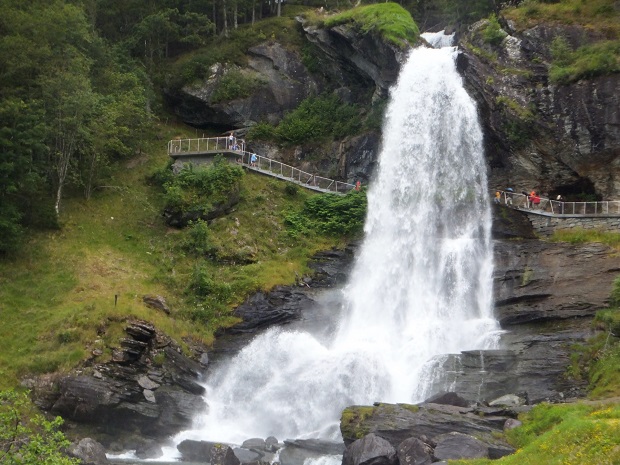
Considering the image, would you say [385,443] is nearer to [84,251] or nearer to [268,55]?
[84,251]

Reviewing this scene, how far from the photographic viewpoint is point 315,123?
4222 cm

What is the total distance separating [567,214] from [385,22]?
588 inches

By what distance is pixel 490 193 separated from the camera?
115ft

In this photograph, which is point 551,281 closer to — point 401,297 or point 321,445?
point 401,297

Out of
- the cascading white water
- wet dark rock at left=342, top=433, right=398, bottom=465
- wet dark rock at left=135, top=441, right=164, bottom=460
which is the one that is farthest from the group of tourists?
wet dark rock at left=135, top=441, right=164, bottom=460

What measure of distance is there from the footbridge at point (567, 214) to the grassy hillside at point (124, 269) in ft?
29.6

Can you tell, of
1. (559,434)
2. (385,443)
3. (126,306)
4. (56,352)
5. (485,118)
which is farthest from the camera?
(485,118)

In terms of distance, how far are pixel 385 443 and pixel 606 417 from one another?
227 inches

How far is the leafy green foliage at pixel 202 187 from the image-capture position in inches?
1378

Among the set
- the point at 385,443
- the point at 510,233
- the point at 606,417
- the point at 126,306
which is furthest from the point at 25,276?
the point at 606,417

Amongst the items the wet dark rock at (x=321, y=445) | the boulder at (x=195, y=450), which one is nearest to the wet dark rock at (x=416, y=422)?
the wet dark rock at (x=321, y=445)

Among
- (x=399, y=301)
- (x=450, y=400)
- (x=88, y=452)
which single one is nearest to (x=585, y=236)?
(x=399, y=301)

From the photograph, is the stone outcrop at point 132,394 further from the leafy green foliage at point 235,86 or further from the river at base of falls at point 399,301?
the leafy green foliage at point 235,86

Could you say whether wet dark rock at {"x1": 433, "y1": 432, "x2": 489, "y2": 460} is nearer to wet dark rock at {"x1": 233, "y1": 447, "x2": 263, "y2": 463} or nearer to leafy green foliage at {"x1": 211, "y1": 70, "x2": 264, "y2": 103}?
wet dark rock at {"x1": 233, "y1": 447, "x2": 263, "y2": 463}
